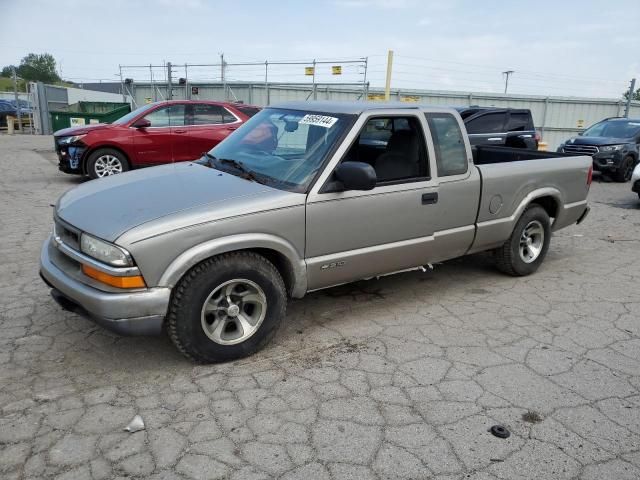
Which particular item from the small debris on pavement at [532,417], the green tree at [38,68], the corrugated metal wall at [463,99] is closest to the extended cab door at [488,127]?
the corrugated metal wall at [463,99]

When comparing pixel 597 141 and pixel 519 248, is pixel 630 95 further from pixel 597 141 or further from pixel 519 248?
pixel 519 248

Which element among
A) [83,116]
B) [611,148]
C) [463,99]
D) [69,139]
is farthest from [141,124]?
[463,99]

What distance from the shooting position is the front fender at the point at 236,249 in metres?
3.12

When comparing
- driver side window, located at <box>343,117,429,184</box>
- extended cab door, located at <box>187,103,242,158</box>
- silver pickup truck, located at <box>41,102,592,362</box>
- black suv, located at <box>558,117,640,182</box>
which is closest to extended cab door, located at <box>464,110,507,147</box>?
black suv, located at <box>558,117,640,182</box>

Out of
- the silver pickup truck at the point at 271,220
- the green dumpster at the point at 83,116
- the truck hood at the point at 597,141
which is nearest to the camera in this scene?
the silver pickup truck at the point at 271,220

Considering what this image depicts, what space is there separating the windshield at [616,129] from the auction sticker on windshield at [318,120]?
12.0 m

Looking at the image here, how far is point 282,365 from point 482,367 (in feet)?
4.48

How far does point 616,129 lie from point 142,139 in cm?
1183

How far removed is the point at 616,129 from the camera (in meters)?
13.6

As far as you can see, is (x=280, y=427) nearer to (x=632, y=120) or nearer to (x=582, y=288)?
(x=582, y=288)

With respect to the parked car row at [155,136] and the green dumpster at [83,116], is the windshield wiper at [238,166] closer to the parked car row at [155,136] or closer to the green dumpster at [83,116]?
the parked car row at [155,136]

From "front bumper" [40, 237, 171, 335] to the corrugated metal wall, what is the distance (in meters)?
16.7

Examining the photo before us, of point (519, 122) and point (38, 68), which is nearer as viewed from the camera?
point (519, 122)

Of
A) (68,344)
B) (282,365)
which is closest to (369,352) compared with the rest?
(282,365)
